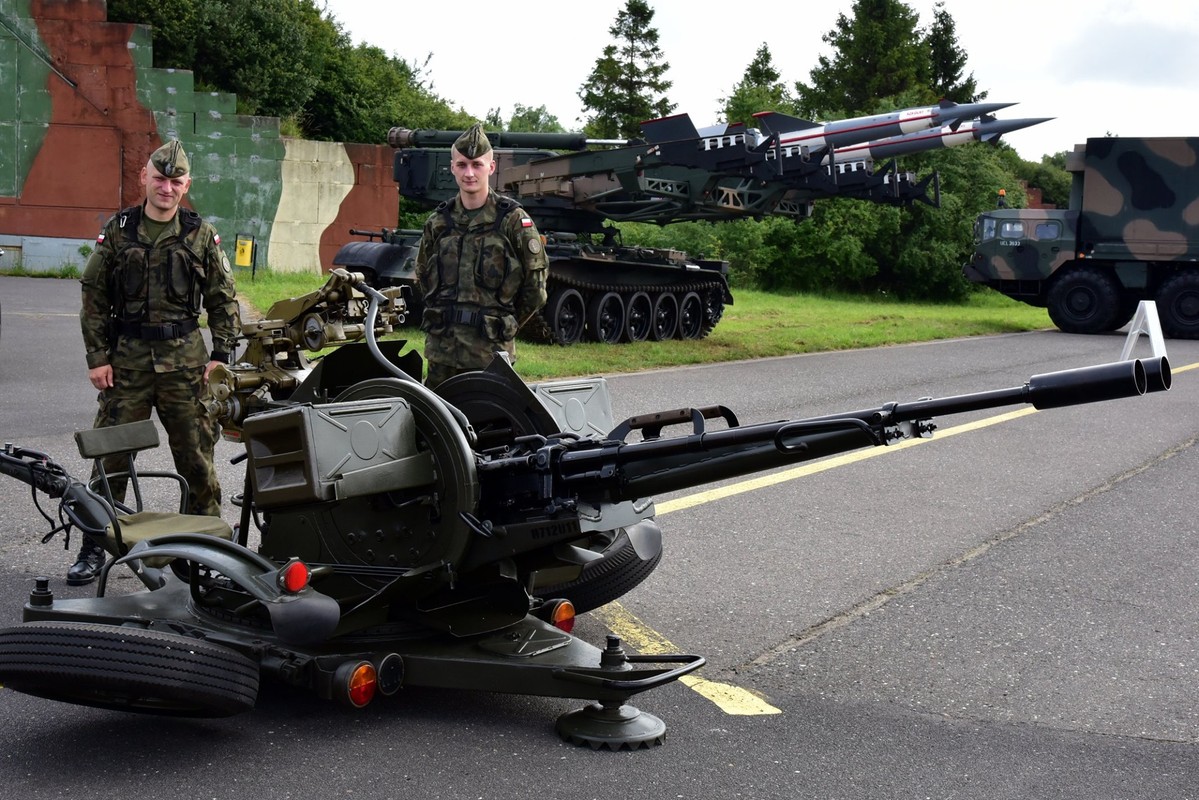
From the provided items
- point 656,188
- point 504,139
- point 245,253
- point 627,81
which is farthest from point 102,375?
point 627,81

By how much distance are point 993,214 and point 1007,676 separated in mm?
24416

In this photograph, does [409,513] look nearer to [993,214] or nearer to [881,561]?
[881,561]

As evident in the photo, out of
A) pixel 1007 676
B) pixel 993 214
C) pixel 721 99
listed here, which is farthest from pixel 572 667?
pixel 721 99

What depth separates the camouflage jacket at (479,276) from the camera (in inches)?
262

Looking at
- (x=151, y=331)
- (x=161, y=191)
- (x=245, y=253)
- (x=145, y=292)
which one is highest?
(x=161, y=191)

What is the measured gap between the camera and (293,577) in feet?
13.7

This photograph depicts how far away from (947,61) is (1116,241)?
4416 cm

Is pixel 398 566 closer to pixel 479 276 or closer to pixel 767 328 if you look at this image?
pixel 479 276

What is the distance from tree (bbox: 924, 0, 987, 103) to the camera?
6775 cm

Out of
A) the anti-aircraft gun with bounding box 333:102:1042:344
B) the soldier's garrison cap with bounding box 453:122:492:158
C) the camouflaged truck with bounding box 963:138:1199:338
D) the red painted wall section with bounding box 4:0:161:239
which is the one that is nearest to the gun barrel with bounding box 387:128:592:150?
the anti-aircraft gun with bounding box 333:102:1042:344

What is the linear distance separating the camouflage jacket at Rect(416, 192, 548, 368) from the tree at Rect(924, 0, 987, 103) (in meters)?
64.6

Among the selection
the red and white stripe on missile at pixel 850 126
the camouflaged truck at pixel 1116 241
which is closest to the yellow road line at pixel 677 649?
the red and white stripe on missile at pixel 850 126

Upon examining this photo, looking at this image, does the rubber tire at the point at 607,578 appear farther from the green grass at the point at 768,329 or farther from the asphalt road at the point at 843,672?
the green grass at the point at 768,329

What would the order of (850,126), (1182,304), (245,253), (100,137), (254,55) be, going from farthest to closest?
(254,55) < (100,137) < (245,253) < (1182,304) < (850,126)
